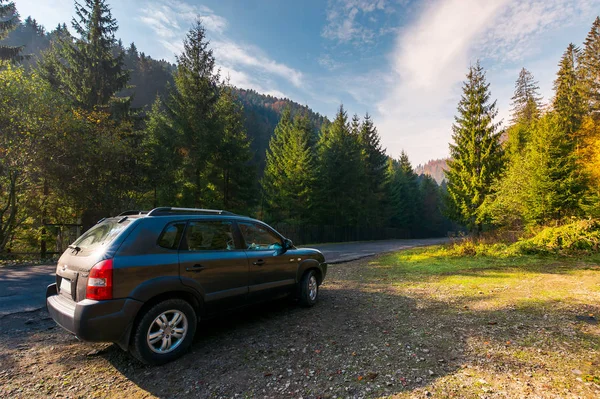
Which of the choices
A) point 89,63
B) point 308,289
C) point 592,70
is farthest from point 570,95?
point 89,63

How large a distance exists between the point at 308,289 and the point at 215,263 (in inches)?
91.0

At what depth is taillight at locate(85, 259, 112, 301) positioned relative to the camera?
3.13 meters

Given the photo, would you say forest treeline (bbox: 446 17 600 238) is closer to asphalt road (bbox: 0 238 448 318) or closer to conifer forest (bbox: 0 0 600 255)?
conifer forest (bbox: 0 0 600 255)

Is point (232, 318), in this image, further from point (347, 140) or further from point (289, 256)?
point (347, 140)

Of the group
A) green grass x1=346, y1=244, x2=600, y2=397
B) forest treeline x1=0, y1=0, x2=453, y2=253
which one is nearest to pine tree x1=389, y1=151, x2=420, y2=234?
forest treeline x1=0, y1=0, x2=453, y2=253

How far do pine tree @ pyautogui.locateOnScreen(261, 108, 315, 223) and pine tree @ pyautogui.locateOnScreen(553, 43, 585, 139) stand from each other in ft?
76.8

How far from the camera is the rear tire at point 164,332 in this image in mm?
3289

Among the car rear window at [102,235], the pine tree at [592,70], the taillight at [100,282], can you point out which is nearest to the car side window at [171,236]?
the car rear window at [102,235]

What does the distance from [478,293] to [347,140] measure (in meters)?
27.8

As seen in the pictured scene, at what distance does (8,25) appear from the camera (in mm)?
16578

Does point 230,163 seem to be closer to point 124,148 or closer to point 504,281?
point 124,148

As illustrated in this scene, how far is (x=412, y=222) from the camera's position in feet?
183

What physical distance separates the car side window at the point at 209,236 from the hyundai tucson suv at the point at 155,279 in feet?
0.05

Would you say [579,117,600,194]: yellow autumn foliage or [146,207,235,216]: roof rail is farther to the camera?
[579,117,600,194]: yellow autumn foliage
